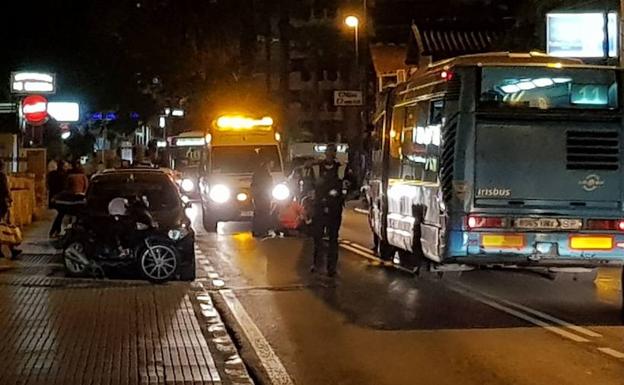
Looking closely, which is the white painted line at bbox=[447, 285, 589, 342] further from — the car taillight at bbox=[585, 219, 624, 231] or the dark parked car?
the dark parked car

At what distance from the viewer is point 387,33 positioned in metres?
77.8

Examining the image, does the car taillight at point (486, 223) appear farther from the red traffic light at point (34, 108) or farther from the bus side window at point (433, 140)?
the red traffic light at point (34, 108)

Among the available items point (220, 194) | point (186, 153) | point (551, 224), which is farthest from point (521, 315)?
point (186, 153)

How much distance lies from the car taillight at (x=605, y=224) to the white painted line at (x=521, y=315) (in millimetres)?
1352

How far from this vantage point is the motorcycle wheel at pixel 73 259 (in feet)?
58.9

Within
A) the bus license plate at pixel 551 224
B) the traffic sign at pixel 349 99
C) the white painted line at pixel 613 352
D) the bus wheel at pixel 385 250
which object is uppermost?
the traffic sign at pixel 349 99

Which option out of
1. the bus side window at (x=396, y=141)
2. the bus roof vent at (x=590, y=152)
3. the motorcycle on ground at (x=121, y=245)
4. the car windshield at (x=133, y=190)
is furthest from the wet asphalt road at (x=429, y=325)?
the bus roof vent at (x=590, y=152)

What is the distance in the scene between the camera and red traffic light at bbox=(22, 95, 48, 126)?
89.1 feet

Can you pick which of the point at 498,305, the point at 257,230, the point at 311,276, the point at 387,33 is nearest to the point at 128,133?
the point at 387,33

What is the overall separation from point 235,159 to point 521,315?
16.4 m

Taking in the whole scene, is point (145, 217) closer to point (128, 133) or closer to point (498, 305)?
point (498, 305)

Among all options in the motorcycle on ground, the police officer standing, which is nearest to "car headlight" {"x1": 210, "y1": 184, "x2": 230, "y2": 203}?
the police officer standing

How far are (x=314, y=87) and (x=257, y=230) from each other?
74400 mm

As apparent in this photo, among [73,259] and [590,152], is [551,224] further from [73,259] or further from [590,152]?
[73,259]
